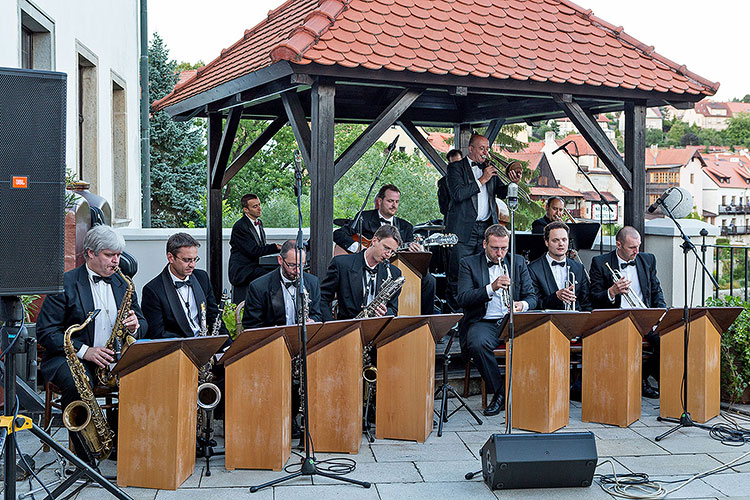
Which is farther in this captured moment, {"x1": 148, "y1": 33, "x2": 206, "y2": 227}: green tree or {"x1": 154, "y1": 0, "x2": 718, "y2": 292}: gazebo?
{"x1": 148, "y1": 33, "x2": 206, "y2": 227}: green tree

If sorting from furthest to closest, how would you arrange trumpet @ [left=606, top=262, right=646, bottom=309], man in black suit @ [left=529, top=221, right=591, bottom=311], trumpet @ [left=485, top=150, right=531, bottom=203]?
trumpet @ [left=485, top=150, right=531, bottom=203] → man in black suit @ [left=529, top=221, right=591, bottom=311] → trumpet @ [left=606, top=262, right=646, bottom=309]

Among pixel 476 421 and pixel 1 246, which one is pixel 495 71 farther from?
pixel 1 246

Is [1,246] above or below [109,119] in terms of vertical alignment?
below

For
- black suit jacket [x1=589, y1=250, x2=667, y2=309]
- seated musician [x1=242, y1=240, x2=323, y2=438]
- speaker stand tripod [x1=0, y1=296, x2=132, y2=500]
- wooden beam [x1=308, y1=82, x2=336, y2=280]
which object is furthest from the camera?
black suit jacket [x1=589, y1=250, x2=667, y2=309]

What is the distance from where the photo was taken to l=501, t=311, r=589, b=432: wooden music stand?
6492mm

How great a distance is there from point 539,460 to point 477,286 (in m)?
2.46

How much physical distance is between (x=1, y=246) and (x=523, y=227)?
84.5ft

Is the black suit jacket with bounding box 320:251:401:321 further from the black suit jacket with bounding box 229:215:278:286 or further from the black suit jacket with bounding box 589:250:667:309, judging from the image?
the black suit jacket with bounding box 229:215:278:286

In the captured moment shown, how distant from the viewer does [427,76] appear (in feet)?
24.8

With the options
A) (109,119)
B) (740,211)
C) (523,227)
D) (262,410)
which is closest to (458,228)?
(262,410)

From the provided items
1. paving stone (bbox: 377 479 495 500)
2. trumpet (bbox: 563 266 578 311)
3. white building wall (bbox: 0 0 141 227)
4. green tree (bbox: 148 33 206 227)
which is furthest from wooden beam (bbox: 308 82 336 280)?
green tree (bbox: 148 33 206 227)

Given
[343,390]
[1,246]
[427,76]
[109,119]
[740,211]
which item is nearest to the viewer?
[1,246]

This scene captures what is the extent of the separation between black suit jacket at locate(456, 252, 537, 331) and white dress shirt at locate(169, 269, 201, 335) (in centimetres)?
222

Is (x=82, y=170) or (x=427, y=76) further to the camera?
(x=82, y=170)
